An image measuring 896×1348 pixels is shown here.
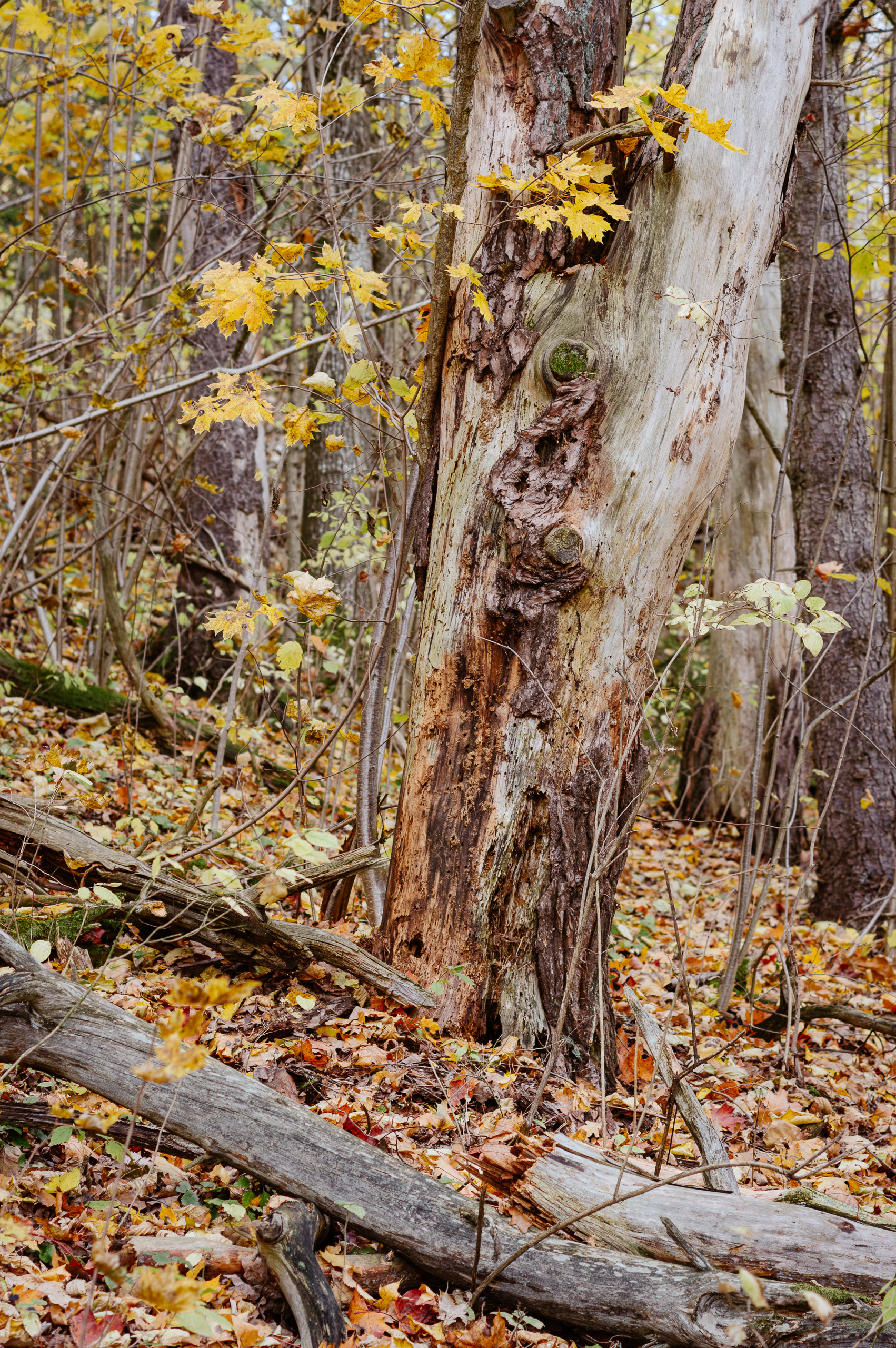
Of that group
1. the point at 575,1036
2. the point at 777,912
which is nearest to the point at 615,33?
the point at 575,1036

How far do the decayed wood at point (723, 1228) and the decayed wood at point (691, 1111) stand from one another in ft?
0.20

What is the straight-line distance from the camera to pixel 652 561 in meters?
2.98

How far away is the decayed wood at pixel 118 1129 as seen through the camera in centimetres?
216

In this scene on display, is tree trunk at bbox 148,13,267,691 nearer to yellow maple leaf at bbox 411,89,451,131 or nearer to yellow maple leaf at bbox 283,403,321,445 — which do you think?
yellow maple leaf at bbox 283,403,321,445

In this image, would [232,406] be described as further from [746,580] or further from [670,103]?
[746,580]

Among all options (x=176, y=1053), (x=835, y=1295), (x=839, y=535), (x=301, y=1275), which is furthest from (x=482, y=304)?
(x=839, y=535)

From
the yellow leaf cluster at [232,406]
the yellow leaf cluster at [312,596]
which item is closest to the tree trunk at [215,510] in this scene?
the yellow leaf cluster at [232,406]

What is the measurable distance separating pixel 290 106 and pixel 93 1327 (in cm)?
352

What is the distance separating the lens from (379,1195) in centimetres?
207

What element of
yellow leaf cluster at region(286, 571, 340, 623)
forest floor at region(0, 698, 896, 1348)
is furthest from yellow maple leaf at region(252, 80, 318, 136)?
forest floor at region(0, 698, 896, 1348)

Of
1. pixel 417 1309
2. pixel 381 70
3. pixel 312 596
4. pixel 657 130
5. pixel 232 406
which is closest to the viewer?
pixel 417 1309

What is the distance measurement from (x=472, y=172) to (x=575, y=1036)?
2932 mm

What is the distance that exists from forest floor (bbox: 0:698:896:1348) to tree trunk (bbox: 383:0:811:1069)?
0.32m

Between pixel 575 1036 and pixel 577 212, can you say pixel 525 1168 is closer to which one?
pixel 575 1036
